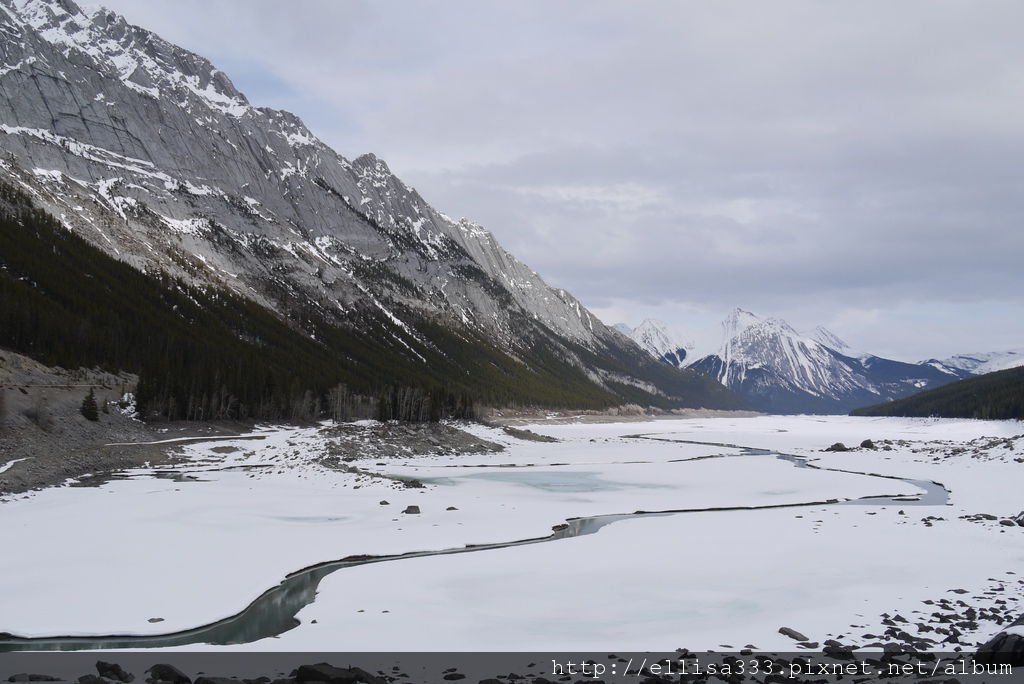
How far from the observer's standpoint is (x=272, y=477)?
4406cm

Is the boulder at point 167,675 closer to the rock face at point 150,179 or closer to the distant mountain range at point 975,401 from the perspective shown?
the rock face at point 150,179

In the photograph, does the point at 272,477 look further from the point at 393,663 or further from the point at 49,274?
the point at 49,274

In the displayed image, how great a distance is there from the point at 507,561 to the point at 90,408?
45.8 metres

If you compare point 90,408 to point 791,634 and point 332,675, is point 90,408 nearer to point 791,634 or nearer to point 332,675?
point 332,675

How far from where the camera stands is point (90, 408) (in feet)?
175

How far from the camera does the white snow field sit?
15.3m

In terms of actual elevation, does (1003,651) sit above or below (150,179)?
below

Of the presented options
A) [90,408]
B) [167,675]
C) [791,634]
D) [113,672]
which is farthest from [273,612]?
[90,408]

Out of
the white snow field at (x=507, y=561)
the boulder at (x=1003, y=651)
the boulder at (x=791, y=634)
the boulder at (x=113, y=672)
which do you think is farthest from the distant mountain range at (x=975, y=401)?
the boulder at (x=113, y=672)

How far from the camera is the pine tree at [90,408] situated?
52.7m

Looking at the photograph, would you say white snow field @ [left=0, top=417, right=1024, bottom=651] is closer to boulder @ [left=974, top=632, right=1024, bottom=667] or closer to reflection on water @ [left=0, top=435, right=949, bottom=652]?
reflection on water @ [left=0, top=435, right=949, bottom=652]

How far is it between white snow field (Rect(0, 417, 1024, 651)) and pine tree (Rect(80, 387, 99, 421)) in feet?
41.1

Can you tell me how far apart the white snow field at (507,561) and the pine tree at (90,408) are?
12535 millimetres

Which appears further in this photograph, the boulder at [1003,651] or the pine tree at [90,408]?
the pine tree at [90,408]
